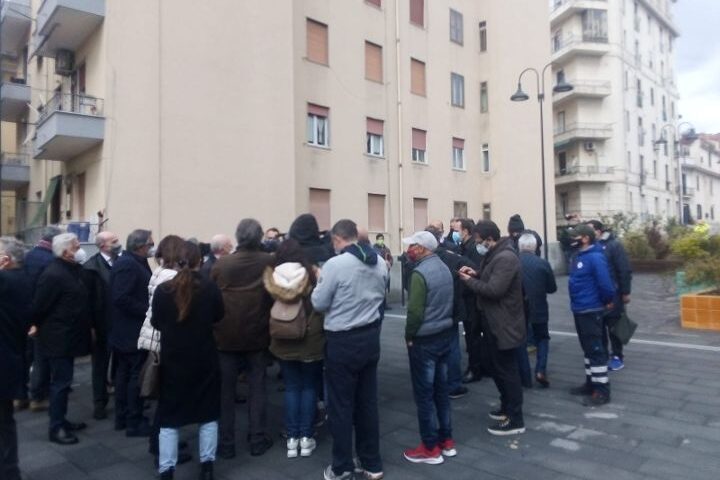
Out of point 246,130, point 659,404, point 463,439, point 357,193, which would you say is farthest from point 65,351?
point 357,193

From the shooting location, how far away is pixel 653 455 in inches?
175

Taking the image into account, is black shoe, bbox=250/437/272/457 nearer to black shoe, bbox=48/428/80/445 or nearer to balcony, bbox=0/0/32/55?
black shoe, bbox=48/428/80/445

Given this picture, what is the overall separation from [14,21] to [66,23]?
256 inches

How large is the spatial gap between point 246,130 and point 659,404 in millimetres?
12342

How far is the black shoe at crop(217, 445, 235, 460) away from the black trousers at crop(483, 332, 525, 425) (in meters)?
2.48

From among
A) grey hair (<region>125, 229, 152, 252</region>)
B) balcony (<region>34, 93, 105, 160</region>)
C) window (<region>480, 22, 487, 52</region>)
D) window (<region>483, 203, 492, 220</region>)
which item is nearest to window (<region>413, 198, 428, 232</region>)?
window (<region>483, 203, 492, 220</region>)

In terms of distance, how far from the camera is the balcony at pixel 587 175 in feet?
125

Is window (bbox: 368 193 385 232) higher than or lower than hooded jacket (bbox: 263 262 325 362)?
higher

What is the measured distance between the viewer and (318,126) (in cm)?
1805

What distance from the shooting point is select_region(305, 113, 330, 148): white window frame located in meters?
17.7

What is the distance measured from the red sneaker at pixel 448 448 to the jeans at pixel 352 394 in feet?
2.18

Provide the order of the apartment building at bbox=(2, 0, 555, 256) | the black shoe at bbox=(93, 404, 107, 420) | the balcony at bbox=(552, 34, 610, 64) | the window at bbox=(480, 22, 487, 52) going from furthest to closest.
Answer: the balcony at bbox=(552, 34, 610, 64) < the window at bbox=(480, 22, 487, 52) < the apartment building at bbox=(2, 0, 555, 256) < the black shoe at bbox=(93, 404, 107, 420)

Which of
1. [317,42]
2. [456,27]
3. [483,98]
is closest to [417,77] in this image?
[456,27]

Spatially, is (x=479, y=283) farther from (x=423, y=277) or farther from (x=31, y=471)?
(x=31, y=471)
